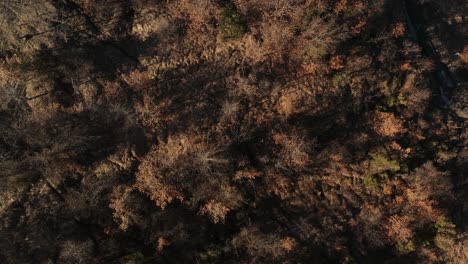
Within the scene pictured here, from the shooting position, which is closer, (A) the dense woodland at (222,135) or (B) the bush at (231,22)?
(A) the dense woodland at (222,135)

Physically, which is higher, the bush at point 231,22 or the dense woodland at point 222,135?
the bush at point 231,22

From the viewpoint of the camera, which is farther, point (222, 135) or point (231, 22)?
point (222, 135)

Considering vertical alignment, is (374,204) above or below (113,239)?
above

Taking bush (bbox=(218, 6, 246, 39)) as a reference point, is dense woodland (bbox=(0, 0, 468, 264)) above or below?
below

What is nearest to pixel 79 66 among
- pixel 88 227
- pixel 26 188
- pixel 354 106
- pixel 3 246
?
pixel 26 188

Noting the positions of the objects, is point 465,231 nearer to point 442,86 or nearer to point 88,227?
point 442,86

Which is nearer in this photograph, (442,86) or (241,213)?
(241,213)

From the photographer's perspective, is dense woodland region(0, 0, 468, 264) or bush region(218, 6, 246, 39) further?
bush region(218, 6, 246, 39)

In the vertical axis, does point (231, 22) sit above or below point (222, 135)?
above
